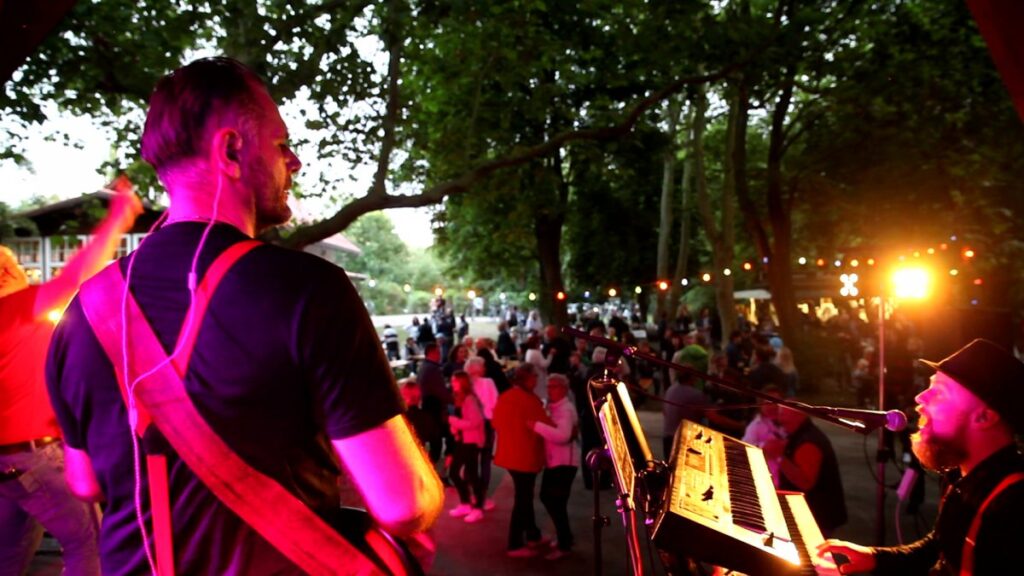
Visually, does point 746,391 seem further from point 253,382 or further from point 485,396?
point 485,396

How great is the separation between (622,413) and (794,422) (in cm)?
361

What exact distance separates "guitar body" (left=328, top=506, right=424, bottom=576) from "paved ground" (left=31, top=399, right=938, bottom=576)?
15.7 feet

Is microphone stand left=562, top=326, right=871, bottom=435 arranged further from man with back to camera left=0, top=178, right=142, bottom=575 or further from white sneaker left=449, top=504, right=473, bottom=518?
white sneaker left=449, top=504, right=473, bottom=518

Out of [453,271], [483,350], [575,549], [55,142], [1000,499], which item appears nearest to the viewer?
[1000,499]

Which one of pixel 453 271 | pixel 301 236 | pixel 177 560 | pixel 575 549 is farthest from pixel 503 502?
pixel 453 271

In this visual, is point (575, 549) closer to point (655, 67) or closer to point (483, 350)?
point (483, 350)

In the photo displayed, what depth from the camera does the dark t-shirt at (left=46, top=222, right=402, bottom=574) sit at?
1.25 meters

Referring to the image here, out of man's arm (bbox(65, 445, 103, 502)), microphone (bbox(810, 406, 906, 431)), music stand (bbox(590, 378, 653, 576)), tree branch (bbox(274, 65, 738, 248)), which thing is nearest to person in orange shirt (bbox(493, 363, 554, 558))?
tree branch (bbox(274, 65, 738, 248))

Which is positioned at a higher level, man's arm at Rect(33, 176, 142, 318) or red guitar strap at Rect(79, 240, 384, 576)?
man's arm at Rect(33, 176, 142, 318)

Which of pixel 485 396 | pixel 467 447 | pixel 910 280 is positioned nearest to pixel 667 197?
pixel 910 280

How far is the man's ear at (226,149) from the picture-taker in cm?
143

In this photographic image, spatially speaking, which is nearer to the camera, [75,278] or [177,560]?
[177,560]

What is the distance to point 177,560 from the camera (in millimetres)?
1300

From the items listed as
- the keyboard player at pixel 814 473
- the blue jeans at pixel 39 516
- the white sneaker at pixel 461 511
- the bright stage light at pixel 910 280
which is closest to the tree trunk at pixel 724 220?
the bright stage light at pixel 910 280
